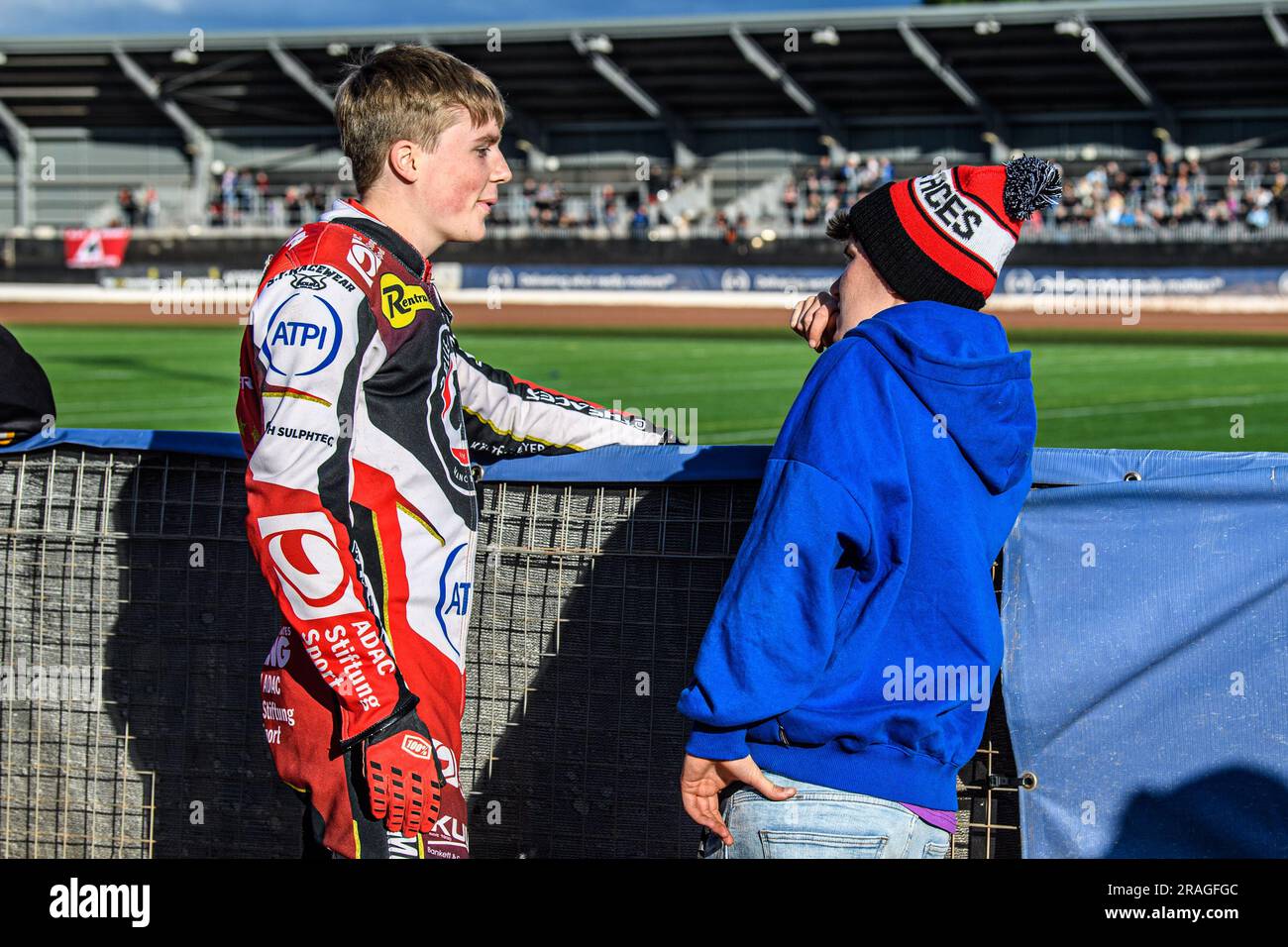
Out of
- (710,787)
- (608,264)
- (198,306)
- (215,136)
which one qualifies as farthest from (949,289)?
(215,136)

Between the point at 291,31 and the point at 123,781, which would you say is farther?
the point at 291,31

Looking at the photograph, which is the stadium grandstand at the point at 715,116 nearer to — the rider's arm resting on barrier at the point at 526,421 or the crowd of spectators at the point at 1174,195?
the crowd of spectators at the point at 1174,195

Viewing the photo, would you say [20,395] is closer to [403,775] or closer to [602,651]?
[602,651]

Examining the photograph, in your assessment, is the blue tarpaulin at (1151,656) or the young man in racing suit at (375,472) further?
the blue tarpaulin at (1151,656)

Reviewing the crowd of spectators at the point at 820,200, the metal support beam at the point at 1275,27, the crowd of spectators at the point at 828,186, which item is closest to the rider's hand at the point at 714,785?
the crowd of spectators at the point at 820,200

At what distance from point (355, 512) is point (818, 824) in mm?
942

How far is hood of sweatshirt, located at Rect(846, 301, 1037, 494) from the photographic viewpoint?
229cm

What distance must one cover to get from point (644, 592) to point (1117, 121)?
4586 cm

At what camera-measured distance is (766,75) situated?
4597 cm

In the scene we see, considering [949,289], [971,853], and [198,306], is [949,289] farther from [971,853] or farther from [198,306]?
[198,306]

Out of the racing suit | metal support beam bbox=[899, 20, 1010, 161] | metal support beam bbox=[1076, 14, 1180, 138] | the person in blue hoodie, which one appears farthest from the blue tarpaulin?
metal support beam bbox=[899, 20, 1010, 161]

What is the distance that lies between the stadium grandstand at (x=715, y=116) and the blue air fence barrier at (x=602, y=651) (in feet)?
105

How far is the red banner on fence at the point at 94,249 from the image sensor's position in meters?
40.4

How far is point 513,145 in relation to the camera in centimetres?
5025
